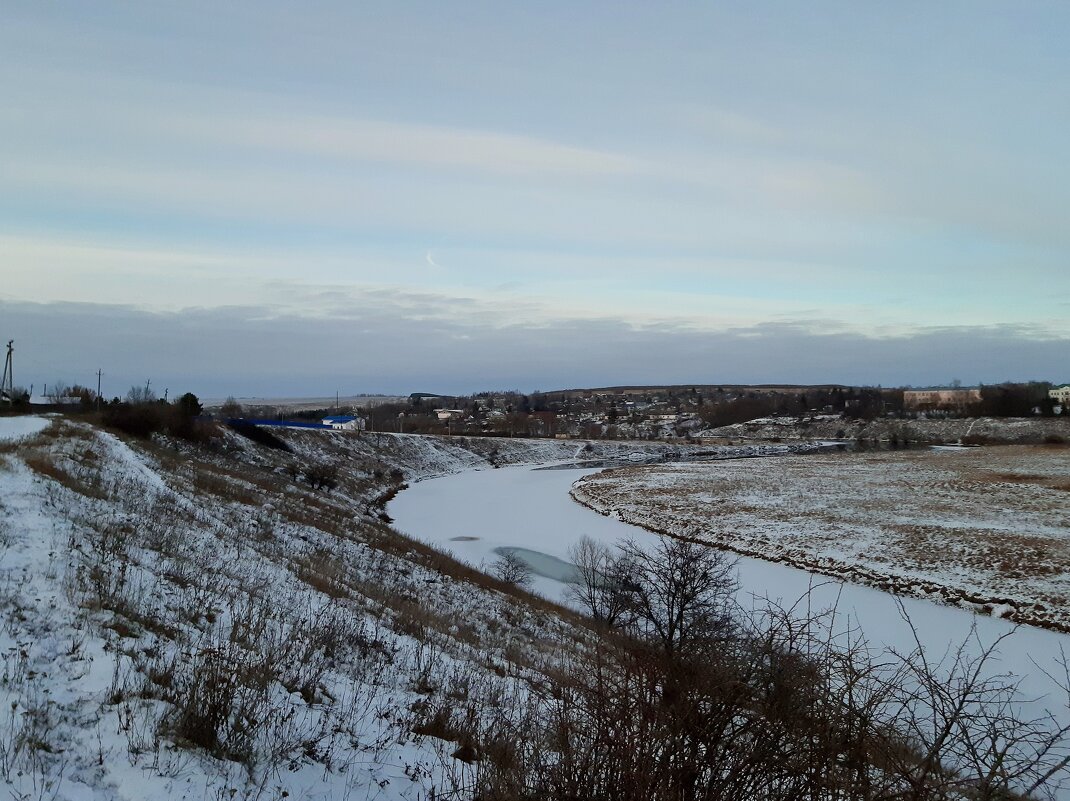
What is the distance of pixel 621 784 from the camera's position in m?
3.27

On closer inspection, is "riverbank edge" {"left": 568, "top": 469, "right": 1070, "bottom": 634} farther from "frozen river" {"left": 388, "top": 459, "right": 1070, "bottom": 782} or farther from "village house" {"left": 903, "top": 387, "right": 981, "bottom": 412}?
"village house" {"left": 903, "top": 387, "right": 981, "bottom": 412}

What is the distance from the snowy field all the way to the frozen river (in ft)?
3.81

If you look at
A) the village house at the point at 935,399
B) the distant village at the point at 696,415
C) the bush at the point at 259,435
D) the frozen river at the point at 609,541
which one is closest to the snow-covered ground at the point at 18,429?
the frozen river at the point at 609,541

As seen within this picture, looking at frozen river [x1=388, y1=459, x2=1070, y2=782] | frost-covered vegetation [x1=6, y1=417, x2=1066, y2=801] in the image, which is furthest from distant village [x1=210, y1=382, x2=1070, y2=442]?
frost-covered vegetation [x1=6, y1=417, x2=1066, y2=801]

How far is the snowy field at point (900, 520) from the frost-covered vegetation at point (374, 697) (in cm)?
1029

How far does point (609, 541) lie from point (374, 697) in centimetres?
2186

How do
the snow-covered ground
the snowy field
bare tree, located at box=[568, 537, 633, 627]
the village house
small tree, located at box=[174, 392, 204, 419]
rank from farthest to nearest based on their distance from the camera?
the village house
small tree, located at box=[174, 392, 204, 419]
the snowy field
the snow-covered ground
bare tree, located at box=[568, 537, 633, 627]

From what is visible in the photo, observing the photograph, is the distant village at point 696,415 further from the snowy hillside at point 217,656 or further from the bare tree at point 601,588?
the snowy hillside at point 217,656

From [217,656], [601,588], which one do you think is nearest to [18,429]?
[601,588]

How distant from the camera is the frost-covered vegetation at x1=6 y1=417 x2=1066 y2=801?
10.8 ft

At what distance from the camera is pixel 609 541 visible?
27156 mm

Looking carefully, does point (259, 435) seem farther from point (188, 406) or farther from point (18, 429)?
point (18, 429)

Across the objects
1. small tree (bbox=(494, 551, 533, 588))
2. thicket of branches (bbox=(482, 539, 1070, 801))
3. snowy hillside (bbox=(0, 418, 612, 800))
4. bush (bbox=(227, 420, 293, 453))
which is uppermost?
thicket of branches (bbox=(482, 539, 1070, 801))

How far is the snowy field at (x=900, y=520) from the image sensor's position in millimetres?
19406
